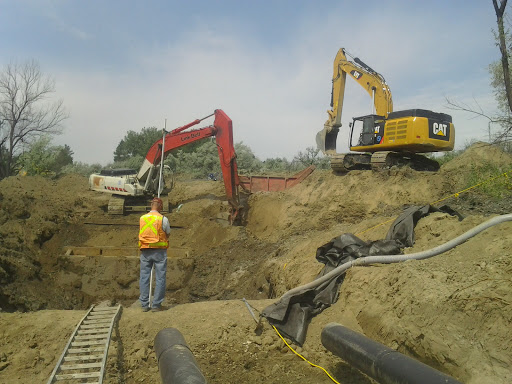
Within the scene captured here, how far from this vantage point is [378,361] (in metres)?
3.46

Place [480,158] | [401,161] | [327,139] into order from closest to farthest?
[480,158], [401,161], [327,139]

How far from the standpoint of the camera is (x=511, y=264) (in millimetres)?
4023

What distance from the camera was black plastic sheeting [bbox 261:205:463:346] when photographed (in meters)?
5.24

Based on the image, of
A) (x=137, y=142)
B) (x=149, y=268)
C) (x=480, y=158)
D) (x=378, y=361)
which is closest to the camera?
(x=378, y=361)

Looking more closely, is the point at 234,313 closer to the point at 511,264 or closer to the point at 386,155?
the point at 511,264

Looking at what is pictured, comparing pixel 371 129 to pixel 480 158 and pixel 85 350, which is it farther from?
pixel 85 350

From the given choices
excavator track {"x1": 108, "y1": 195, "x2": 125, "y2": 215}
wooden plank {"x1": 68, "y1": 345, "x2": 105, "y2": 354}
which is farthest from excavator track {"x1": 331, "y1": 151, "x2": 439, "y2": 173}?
wooden plank {"x1": 68, "y1": 345, "x2": 105, "y2": 354}

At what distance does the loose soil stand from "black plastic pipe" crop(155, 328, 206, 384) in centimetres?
62

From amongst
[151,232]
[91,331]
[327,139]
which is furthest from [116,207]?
[91,331]

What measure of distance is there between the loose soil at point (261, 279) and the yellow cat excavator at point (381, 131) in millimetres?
835

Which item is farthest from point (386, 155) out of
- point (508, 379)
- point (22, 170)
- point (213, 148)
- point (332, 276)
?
point (22, 170)

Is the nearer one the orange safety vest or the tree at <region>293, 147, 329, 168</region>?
the orange safety vest

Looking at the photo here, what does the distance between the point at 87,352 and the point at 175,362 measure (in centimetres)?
179

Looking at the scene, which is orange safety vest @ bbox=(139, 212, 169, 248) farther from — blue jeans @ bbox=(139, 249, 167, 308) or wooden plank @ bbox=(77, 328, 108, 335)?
Result: wooden plank @ bbox=(77, 328, 108, 335)
